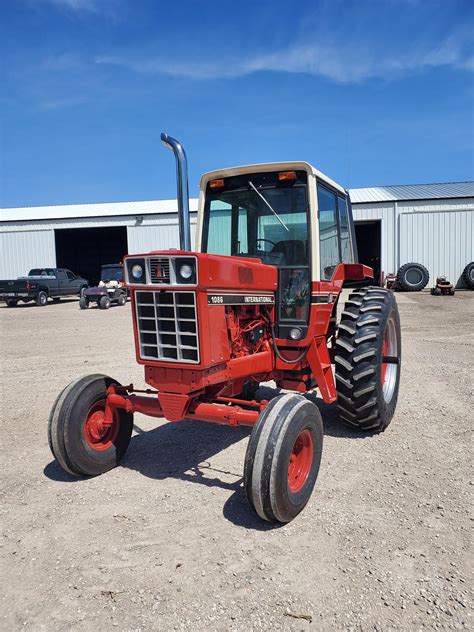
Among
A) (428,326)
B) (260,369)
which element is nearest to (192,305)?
(260,369)

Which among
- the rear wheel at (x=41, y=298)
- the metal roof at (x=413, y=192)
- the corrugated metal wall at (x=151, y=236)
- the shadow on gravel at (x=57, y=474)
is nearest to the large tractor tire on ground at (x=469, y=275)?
the metal roof at (x=413, y=192)

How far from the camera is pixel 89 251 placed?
3922 centimetres

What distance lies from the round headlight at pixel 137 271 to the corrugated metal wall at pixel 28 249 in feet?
87.1

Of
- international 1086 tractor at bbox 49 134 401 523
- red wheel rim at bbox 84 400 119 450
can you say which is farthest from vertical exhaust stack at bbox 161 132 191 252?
red wheel rim at bbox 84 400 119 450

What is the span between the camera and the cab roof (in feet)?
13.8

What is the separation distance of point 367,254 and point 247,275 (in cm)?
3470

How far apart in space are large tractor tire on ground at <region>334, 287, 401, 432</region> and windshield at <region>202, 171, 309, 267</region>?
829 mm

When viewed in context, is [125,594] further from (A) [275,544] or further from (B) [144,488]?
(B) [144,488]

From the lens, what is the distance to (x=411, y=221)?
24234 mm

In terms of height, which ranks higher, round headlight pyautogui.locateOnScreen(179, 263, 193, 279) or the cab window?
the cab window

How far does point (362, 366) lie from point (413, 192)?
25.2m

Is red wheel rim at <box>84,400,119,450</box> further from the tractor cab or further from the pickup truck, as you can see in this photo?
the pickup truck

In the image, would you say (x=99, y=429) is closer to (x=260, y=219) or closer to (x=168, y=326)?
(x=168, y=326)

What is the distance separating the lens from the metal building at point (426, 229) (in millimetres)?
23766
